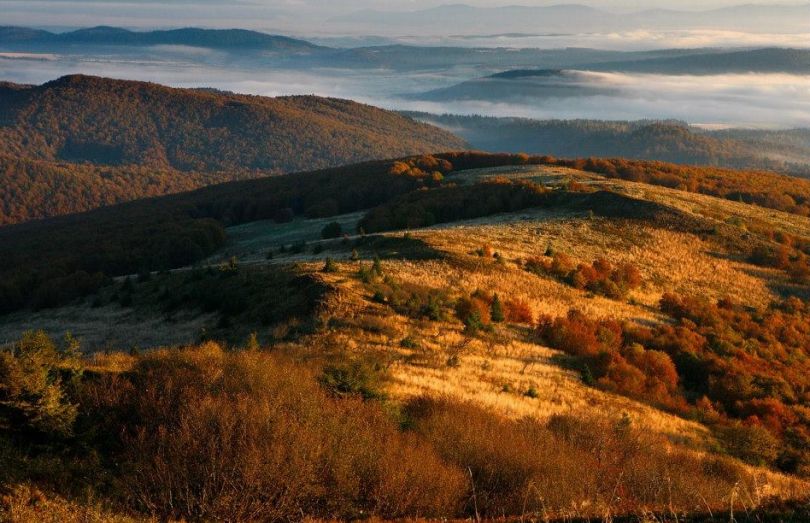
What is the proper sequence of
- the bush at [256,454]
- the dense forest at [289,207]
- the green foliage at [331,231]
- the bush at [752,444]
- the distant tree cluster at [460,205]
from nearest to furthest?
the bush at [256,454] → the bush at [752,444] → the dense forest at [289,207] → the distant tree cluster at [460,205] → the green foliage at [331,231]

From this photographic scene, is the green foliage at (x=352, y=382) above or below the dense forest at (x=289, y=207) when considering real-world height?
above

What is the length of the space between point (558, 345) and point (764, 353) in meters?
11.1

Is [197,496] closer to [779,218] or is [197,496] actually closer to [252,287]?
[252,287]

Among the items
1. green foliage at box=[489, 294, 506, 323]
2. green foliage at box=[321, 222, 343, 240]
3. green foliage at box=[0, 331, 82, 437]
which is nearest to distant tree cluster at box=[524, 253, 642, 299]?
green foliage at box=[489, 294, 506, 323]

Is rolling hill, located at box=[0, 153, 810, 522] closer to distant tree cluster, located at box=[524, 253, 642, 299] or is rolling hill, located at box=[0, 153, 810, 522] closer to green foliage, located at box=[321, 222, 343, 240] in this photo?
distant tree cluster, located at box=[524, 253, 642, 299]

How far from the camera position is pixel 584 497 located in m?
10.0

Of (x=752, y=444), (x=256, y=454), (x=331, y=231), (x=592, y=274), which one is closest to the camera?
(x=256, y=454)

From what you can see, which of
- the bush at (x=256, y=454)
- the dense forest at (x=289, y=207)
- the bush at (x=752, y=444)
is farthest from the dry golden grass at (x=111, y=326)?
the bush at (x=752, y=444)

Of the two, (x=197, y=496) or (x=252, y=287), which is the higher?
(x=197, y=496)

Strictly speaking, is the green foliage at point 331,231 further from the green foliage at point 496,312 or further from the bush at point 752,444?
the bush at point 752,444

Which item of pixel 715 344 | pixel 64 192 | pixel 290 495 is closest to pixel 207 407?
pixel 290 495

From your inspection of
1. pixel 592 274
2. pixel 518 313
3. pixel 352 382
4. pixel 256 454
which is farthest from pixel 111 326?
pixel 592 274

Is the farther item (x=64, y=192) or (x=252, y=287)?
(x=64, y=192)

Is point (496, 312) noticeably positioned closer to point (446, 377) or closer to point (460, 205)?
point (446, 377)
